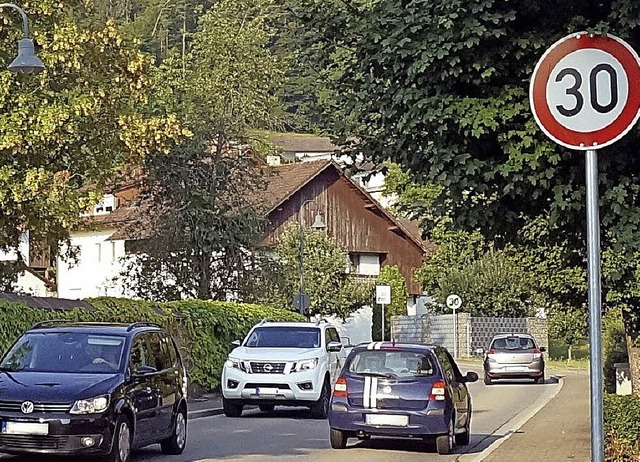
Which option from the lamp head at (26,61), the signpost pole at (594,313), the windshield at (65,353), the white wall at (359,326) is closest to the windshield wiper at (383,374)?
the windshield at (65,353)

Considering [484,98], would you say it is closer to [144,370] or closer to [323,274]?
[144,370]

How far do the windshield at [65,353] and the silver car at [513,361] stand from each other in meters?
24.6

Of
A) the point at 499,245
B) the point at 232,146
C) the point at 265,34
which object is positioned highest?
the point at 265,34

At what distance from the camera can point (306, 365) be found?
22938mm

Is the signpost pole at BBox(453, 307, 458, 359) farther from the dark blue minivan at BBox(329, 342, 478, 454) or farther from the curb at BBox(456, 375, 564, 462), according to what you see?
the dark blue minivan at BBox(329, 342, 478, 454)

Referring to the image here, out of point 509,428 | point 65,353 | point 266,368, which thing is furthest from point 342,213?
point 65,353

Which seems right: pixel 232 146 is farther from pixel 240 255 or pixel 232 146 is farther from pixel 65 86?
pixel 65 86

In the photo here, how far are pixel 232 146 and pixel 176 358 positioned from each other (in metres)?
21.7

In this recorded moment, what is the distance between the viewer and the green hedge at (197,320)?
24812mm

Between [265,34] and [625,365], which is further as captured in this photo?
[265,34]

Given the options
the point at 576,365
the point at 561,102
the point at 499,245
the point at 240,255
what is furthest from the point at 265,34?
the point at 561,102

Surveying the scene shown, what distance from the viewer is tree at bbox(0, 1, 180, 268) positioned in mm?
28781

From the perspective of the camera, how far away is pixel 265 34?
164ft

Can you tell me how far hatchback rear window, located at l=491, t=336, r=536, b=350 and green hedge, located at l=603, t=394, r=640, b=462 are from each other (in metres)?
25.3
